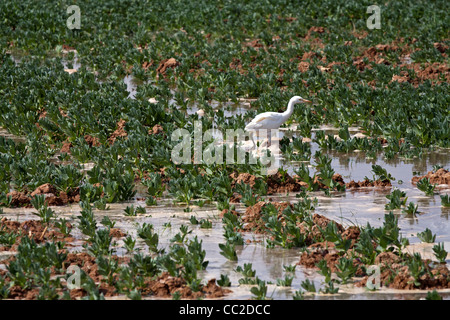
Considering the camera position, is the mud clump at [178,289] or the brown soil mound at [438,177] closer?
the mud clump at [178,289]

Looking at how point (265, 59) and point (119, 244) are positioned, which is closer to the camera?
point (119, 244)

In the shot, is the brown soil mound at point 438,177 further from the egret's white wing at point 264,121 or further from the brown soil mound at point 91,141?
the brown soil mound at point 91,141

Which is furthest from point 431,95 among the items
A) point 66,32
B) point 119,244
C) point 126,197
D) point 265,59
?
point 66,32

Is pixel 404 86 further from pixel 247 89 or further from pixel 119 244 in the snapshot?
pixel 119 244

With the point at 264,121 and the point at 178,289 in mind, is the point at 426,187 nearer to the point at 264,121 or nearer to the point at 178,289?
the point at 264,121

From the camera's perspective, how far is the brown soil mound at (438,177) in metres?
11.1

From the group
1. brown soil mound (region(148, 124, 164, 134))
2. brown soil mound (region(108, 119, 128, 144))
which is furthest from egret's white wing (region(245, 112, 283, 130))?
brown soil mound (region(108, 119, 128, 144))

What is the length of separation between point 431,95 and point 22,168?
8.23m

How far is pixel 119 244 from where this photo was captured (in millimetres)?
8984

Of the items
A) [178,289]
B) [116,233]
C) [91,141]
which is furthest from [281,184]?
[91,141]

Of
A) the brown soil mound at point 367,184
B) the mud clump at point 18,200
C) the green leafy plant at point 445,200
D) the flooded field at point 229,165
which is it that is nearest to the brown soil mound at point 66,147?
the flooded field at point 229,165

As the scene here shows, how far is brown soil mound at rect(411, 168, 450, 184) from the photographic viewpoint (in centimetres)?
1107

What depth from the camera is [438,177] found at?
11.1m
